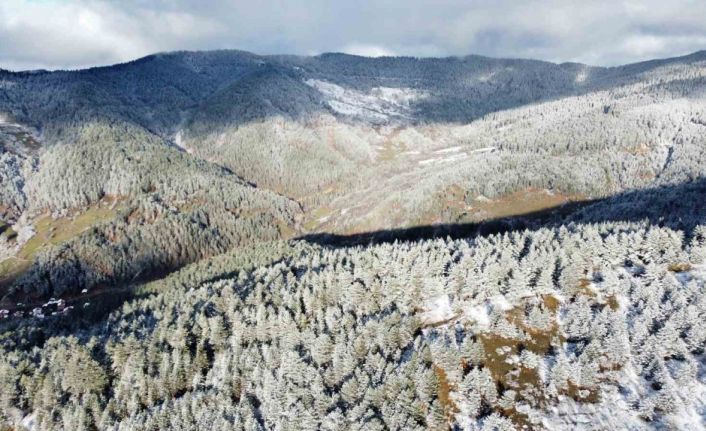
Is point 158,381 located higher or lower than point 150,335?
lower

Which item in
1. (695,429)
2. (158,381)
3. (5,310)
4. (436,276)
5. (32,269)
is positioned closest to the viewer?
(695,429)

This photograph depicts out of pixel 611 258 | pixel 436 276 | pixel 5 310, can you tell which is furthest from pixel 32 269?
pixel 611 258

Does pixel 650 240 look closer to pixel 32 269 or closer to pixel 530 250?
pixel 530 250

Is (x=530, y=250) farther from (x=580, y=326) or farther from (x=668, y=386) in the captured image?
(x=668, y=386)

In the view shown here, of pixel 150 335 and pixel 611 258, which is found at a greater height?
pixel 611 258

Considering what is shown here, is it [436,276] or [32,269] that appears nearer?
[436,276]

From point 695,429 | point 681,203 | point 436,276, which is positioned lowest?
point 695,429

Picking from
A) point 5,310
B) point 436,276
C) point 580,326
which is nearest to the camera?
point 580,326

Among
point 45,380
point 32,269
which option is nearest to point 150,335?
point 45,380

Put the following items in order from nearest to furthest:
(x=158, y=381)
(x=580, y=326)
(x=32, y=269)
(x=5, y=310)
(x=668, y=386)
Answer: (x=668, y=386) < (x=580, y=326) < (x=158, y=381) < (x=5, y=310) < (x=32, y=269)
